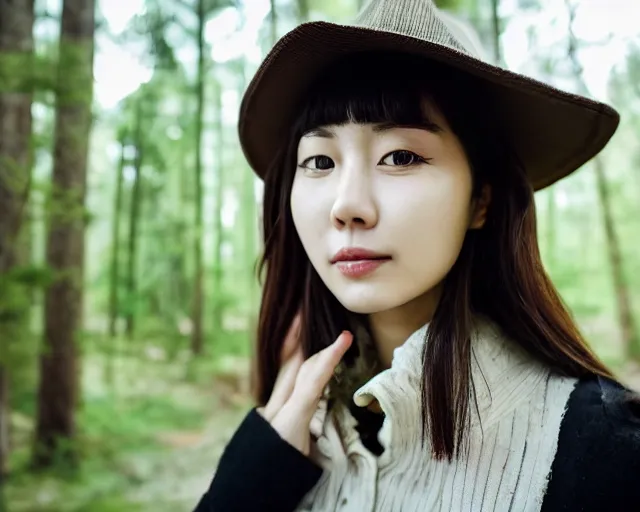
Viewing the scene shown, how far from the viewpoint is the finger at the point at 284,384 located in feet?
2.49

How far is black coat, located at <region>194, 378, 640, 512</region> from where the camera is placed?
0.57 metres

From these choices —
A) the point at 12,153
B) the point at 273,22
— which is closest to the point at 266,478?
the point at 12,153

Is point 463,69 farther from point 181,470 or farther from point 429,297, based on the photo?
point 181,470

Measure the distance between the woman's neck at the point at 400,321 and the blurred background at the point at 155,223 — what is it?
2.01ft

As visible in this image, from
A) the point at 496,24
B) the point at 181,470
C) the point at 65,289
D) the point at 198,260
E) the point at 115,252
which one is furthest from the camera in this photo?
the point at 198,260

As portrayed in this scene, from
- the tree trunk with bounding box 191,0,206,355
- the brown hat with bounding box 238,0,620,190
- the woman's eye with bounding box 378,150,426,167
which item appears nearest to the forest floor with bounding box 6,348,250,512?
the tree trunk with bounding box 191,0,206,355

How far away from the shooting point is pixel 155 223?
282 cm

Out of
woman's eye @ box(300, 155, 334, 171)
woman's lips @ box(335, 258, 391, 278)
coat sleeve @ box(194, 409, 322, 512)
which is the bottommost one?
coat sleeve @ box(194, 409, 322, 512)

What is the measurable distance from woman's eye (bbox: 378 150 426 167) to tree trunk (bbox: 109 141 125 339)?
82.8 inches

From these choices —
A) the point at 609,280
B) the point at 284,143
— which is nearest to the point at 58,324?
the point at 284,143

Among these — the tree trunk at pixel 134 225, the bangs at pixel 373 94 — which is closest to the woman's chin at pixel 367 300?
the bangs at pixel 373 94

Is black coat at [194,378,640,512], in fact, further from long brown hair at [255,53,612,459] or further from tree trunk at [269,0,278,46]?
tree trunk at [269,0,278,46]

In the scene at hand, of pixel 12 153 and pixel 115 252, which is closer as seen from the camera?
pixel 12 153

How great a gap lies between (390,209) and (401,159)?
0.23ft
